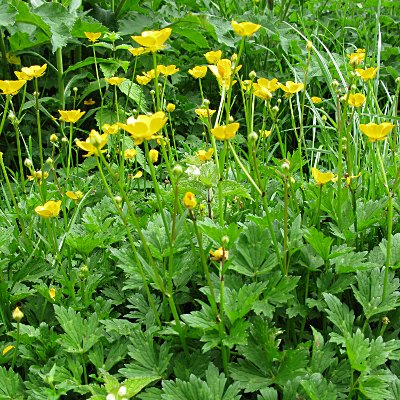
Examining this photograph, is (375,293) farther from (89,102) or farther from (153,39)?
(89,102)

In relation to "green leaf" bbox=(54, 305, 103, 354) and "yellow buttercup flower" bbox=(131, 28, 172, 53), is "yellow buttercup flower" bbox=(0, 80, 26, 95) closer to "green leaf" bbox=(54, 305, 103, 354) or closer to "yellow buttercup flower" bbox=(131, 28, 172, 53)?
"yellow buttercup flower" bbox=(131, 28, 172, 53)

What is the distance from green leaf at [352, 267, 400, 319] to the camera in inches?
40.3

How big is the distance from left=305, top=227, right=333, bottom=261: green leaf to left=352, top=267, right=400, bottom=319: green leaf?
8 cm

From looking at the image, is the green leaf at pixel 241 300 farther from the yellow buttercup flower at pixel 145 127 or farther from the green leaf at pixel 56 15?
the green leaf at pixel 56 15

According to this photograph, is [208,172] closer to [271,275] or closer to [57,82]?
[271,275]

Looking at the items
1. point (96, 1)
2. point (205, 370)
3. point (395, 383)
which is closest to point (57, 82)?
point (96, 1)

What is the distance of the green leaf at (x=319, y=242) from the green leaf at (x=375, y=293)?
77 millimetres

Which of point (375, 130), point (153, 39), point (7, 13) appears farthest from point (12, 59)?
point (375, 130)

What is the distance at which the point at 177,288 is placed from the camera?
1.14m

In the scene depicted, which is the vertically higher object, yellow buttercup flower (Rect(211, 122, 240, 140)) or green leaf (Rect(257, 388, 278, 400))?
yellow buttercup flower (Rect(211, 122, 240, 140))

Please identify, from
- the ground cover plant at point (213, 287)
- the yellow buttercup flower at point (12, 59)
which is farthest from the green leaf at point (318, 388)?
the yellow buttercup flower at point (12, 59)

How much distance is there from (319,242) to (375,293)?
5.7 inches

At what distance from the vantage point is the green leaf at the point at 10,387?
997 mm

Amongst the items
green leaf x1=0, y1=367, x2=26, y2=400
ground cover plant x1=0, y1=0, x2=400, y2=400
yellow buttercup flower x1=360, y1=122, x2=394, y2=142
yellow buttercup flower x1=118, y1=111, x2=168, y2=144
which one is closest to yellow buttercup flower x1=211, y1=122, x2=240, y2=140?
ground cover plant x1=0, y1=0, x2=400, y2=400
